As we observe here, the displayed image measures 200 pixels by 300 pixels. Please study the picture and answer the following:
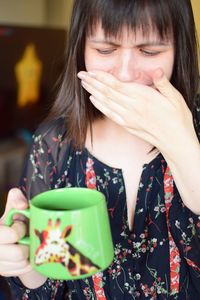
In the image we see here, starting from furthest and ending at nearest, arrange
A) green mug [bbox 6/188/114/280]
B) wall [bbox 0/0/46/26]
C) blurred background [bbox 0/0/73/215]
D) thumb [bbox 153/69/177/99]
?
wall [bbox 0/0/46/26], blurred background [bbox 0/0/73/215], thumb [bbox 153/69/177/99], green mug [bbox 6/188/114/280]

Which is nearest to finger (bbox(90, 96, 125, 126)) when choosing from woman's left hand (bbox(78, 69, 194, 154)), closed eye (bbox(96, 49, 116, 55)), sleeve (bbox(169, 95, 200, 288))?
woman's left hand (bbox(78, 69, 194, 154))

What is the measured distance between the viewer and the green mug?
20.6 inches

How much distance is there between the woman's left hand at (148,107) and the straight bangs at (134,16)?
83mm

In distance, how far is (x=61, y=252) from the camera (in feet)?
1.75

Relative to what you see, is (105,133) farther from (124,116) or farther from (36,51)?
(36,51)

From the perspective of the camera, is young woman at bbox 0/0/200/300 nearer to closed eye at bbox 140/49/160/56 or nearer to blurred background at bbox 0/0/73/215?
closed eye at bbox 140/49/160/56

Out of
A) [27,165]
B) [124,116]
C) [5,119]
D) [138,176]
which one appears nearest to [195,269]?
[138,176]

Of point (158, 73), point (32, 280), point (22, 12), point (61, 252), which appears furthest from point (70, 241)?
point (22, 12)

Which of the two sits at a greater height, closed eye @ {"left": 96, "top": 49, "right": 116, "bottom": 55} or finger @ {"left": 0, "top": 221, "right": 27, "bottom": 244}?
closed eye @ {"left": 96, "top": 49, "right": 116, "bottom": 55}

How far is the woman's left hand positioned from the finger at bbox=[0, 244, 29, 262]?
0.30 meters

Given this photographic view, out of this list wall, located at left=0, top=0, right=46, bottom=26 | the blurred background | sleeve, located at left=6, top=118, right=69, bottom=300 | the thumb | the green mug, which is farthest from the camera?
wall, located at left=0, top=0, right=46, bottom=26

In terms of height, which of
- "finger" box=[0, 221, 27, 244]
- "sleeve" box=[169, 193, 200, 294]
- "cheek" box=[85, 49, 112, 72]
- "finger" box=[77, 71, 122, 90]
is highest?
"cheek" box=[85, 49, 112, 72]

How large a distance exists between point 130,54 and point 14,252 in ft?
1.42

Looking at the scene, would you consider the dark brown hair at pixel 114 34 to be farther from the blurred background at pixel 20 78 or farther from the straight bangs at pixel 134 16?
the blurred background at pixel 20 78
